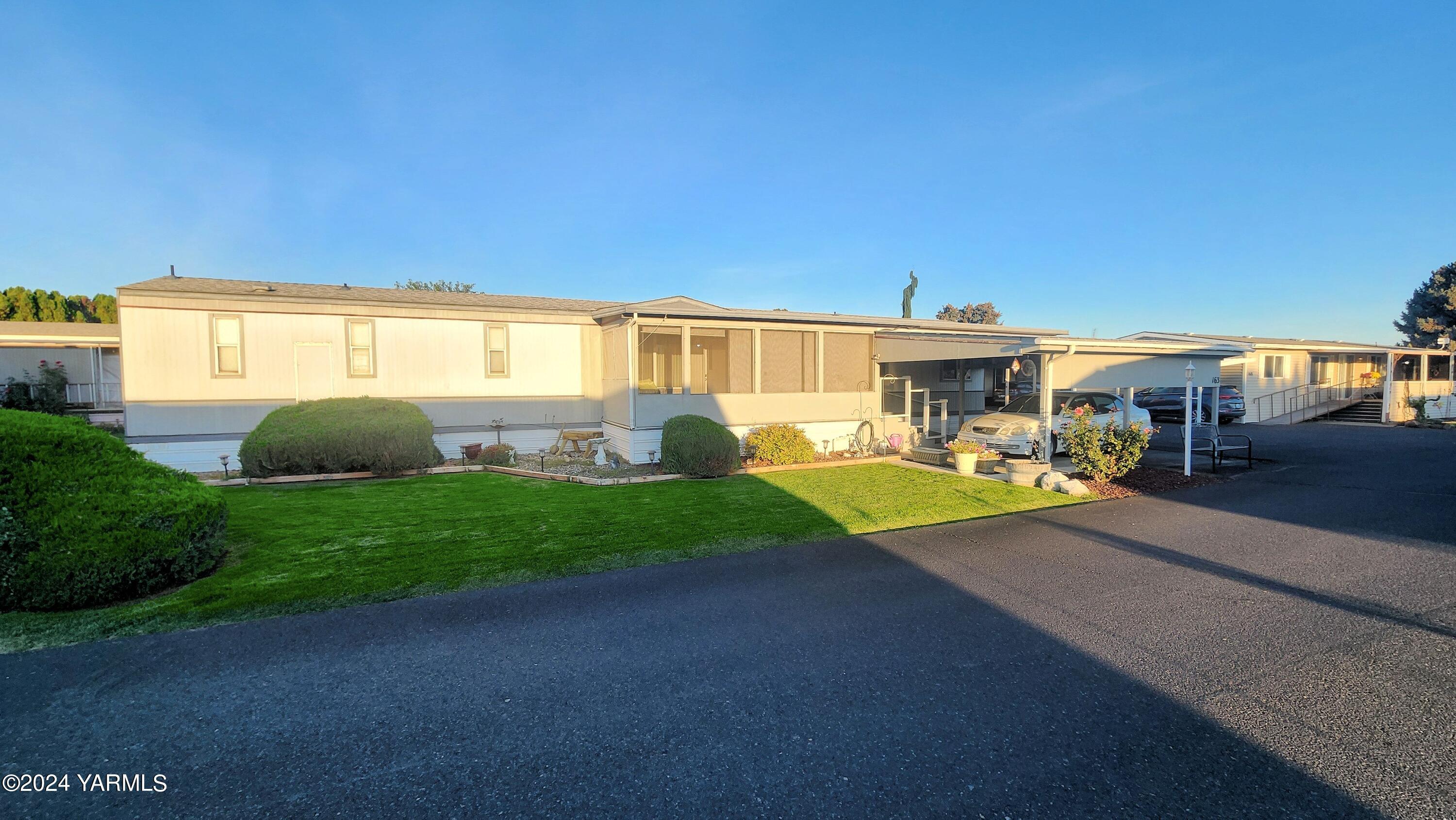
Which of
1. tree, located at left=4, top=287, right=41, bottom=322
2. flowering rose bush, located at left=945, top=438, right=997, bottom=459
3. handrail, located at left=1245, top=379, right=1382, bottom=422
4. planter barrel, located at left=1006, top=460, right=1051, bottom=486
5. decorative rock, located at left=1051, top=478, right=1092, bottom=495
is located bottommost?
decorative rock, located at left=1051, top=478, right=1092, bottom=495

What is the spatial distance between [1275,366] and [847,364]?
74.8ft

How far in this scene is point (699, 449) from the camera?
11430mm

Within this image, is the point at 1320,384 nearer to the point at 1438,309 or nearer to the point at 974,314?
the point at 1438,309

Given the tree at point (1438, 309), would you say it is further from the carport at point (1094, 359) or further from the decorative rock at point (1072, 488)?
the decorative rock at point (1072, 488)

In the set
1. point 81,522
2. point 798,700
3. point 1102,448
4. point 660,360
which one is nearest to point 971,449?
point 1102,448

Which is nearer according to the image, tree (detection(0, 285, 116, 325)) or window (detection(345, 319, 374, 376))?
window (detection(345, 319, 374, 376))

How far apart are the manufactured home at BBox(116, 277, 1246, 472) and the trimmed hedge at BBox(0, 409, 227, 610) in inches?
304

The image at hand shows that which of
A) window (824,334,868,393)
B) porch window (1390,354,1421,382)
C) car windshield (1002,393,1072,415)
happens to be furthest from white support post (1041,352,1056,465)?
porch window (1390,354,1421,382)

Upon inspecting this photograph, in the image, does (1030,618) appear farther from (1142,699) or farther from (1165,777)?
(1165,777)

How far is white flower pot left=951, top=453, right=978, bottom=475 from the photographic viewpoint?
39.1 ft

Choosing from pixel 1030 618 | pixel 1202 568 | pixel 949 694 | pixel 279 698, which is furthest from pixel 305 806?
pixel 1202 568

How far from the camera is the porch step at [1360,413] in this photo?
81.5ft

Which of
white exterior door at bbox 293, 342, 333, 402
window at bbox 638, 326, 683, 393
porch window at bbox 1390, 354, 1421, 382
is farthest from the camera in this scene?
porch window at bbox 1390, 354, 1421, 382

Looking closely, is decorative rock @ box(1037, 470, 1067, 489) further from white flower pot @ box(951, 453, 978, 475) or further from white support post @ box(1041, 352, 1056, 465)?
white flower pot @ box(951, 453, 978, 475)
